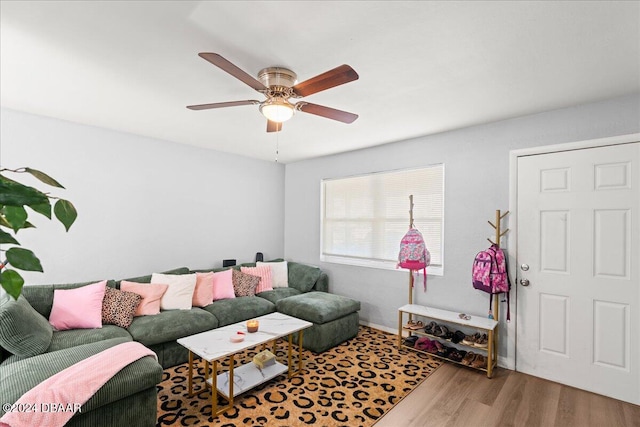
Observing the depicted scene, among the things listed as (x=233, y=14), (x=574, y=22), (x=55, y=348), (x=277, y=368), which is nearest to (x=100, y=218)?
(x=55, y=348)

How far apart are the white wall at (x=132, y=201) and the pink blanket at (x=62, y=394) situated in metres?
1.78

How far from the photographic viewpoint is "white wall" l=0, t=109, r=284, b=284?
3.16 metres

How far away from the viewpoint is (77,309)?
9.21 feet

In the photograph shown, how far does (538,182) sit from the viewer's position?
9.64ft

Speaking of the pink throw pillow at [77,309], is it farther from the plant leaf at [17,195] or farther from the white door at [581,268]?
Result: the white door at [581,268]

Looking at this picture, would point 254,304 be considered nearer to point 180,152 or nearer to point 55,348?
point 55,348

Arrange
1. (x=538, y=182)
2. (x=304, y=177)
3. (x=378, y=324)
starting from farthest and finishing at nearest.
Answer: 1. (x=304, y=177)
2. (x=378, y=324)
3. (x=538, y=182)

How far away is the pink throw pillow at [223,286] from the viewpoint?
3834 mm

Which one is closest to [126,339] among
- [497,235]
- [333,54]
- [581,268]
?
[333,54]

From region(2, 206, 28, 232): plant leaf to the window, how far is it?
3585 mm

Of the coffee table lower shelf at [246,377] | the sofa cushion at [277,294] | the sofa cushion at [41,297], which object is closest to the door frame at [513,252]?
the coffee table lower shelf at [246,377]

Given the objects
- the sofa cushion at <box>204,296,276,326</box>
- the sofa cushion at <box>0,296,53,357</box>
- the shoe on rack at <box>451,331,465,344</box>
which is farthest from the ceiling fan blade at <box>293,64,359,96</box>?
the shoe on rack at <box>451,331,465,344</box>

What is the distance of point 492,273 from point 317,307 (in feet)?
6.06

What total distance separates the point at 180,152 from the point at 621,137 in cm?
467
